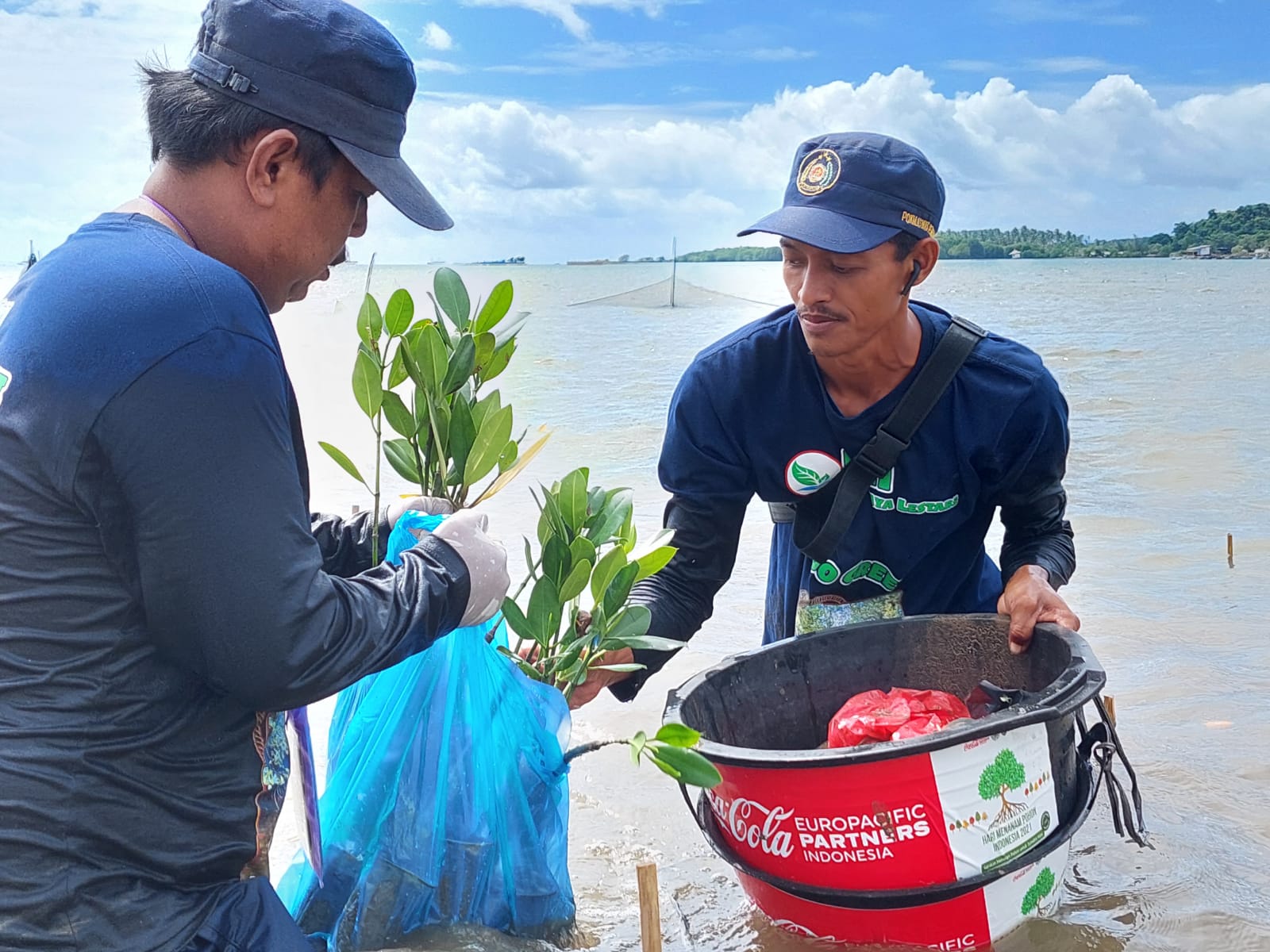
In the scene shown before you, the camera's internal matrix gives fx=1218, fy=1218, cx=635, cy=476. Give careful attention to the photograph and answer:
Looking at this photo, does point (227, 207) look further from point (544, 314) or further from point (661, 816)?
point (544, 314)

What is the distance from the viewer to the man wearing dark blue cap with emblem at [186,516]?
1.32m

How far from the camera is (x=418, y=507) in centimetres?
208

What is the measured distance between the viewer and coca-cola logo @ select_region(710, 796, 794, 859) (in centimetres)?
205

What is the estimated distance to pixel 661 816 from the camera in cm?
316

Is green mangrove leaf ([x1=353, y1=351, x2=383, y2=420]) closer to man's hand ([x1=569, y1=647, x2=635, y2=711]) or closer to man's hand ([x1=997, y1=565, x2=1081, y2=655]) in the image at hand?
man's hand ([x1=569, y1=647, x2=635, y2=711])

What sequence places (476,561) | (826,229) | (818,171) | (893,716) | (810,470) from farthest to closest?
(810,470)
(818,171)
(826,229)
(893,716)
(476,561)

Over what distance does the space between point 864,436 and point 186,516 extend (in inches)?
63.8

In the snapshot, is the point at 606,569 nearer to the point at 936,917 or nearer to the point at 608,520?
the point at 608,520

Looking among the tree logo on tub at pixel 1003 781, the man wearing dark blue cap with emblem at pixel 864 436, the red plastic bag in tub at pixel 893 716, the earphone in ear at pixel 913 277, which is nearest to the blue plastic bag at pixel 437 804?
the man wearing dark blue cap with emblem at pixel 864 436

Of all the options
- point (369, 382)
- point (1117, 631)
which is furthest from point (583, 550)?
point (1117, 631)

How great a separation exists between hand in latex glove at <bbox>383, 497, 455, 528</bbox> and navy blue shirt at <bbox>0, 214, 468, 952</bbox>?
1.80 feet

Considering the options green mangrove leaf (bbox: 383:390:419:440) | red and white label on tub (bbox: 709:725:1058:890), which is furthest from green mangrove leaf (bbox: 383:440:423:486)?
red and white label on tub (bbox: 709:725:1058:890)

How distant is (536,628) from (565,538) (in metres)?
0.16

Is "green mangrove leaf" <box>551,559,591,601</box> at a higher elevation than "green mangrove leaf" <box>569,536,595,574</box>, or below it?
below
